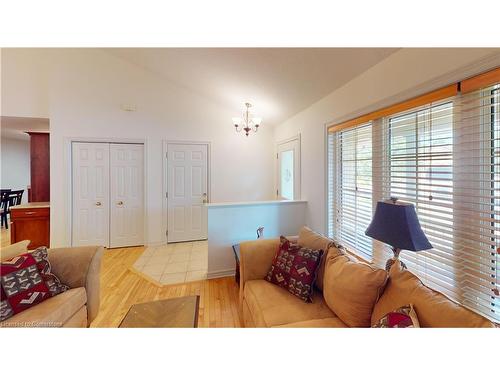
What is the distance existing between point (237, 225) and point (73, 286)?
1709 mm

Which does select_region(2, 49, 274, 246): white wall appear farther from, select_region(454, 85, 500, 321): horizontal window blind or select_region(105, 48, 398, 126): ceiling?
select_region(454, 85, 500, 321): horizontal window blind

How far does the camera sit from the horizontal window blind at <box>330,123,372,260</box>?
1996 millimetres

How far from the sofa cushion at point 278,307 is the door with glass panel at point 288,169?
1.98 m

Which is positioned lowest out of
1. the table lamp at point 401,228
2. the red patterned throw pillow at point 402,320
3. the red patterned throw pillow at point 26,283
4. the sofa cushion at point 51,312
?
the sofa cushion at point 51,312

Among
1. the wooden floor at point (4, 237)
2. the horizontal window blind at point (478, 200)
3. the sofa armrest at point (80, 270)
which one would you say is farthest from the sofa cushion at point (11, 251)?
the wooden floor at point (4, 237)

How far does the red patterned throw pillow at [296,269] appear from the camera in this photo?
4.75 feet

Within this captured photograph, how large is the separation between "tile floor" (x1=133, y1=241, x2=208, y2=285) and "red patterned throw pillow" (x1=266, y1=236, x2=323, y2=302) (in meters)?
1.39

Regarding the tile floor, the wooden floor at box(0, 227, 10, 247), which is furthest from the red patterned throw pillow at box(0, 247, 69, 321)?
the wooden floor at box(0, 227, 10, 247)

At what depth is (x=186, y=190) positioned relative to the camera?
13.3 ft

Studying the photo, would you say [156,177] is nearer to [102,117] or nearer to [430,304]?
[102,117]

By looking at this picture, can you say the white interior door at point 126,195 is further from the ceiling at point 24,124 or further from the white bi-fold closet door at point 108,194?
the ceiling at point 24,124
